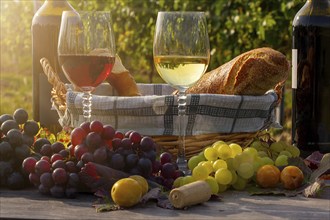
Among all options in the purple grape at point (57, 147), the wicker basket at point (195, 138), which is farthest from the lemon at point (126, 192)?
the wicker basket at point (195, 138)

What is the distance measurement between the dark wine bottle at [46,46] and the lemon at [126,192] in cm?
115

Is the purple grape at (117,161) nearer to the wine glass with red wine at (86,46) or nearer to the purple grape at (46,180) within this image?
the purple grape at (46,180)

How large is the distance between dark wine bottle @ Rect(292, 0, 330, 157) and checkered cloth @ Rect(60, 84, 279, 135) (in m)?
0.12

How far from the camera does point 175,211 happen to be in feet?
4.86

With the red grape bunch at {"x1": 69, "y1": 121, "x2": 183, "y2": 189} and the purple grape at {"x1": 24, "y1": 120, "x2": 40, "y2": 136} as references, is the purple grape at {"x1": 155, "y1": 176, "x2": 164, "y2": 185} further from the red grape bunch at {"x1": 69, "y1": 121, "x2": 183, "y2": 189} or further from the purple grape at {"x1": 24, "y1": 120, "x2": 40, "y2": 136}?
the purple grape at {"x1": 24, "y1": 120, "x2": 40, "y2": 136}

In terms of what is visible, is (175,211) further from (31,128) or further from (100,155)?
(31,128)

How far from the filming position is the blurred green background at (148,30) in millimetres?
5434

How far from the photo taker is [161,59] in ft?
6.20

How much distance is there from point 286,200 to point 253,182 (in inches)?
7.5

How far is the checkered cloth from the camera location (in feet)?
7.06

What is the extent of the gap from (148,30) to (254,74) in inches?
206

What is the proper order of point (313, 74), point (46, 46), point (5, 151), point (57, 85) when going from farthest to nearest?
point (46, 46), point (57, 85), point (313, 74), point (5, 151)

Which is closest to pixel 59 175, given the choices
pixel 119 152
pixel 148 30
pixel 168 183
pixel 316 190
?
pixel 119 152

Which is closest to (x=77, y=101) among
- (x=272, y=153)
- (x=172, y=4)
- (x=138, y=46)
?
(x=272, y=153)
